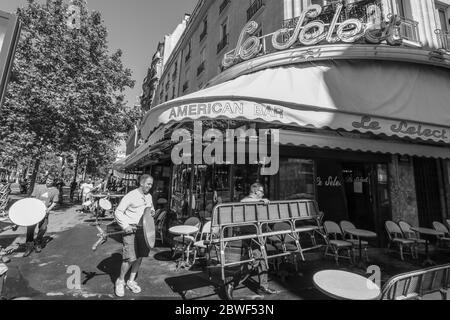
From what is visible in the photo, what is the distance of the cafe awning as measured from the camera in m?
4.23

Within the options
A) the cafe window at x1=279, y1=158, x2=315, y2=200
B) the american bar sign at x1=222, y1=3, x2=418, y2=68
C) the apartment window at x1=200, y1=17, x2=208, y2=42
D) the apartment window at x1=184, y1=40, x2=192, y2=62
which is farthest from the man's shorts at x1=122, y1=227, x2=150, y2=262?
the apartment window at x1=184, y1=40, x2=192, y2=62

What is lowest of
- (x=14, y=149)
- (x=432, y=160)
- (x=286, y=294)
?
(x=286, y=294)

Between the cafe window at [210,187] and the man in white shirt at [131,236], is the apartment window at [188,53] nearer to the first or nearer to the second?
the cafe window at [210,187]

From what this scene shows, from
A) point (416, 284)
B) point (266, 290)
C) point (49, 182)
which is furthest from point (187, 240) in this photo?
point (416, 284)

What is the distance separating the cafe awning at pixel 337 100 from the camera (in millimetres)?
4230

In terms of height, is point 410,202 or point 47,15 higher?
point 47,15

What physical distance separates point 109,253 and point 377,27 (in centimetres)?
946

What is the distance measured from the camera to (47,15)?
14.4m

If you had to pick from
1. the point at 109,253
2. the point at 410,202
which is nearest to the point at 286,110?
the point at 109,253

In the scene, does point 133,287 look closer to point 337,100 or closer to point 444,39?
point 337,100

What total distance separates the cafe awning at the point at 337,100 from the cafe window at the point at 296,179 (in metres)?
2.40

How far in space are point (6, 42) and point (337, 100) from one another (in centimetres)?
491

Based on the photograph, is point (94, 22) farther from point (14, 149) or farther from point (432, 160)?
point (432, 160)

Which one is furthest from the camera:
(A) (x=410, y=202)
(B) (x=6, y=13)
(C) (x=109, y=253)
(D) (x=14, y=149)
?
(D) (x=14, y=149)
